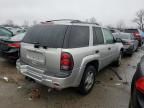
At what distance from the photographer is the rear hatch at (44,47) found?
3291 mm

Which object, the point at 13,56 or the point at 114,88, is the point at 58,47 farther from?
the point at 13,56

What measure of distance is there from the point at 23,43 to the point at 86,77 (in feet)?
5.91

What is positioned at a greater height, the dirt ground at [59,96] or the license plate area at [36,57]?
the license plate area at [36,57]

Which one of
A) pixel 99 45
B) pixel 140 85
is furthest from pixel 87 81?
pixel 140 85

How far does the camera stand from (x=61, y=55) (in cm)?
322

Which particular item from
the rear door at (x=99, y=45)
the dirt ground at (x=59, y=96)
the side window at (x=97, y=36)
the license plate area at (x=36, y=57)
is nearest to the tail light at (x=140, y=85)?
the dirt ground at (x=59, y=96)

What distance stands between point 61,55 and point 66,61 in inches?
6.2

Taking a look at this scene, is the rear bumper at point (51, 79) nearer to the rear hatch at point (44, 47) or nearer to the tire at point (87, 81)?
the rear hatch at point (44, 47)

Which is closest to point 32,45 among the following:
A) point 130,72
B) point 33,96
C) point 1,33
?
point 33,96

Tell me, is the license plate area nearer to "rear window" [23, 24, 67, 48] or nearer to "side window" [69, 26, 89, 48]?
"rear window" [23, 24, 67, 48]

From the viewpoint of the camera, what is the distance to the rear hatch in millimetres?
3291

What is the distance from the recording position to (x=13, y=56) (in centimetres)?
595

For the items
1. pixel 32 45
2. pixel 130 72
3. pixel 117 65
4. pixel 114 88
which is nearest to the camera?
pixel 32 45

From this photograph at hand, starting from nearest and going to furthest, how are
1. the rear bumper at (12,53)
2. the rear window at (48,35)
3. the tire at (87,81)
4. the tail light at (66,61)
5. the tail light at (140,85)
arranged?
the tail light at (140,85), the tail light at (66,61), the rear window at (48,35), the tire at (87,81), the rear bumper at (12,53)
